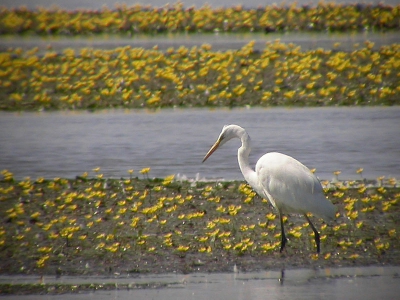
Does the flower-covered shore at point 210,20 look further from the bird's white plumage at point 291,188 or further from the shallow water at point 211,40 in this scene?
the bird's white plumage at point 291,188

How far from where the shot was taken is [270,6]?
23422mm

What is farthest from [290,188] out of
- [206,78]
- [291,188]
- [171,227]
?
[206,78]

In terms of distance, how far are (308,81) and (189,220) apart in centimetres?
753

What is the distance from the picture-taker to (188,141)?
12344 millimetres

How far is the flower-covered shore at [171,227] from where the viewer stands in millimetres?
7270

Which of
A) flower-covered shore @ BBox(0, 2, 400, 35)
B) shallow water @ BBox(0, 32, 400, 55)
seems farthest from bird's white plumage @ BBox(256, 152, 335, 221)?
flower-covered shore @ BBox(0, 2, 400, 35)

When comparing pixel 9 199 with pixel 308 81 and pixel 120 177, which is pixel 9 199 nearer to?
pixel 120 177

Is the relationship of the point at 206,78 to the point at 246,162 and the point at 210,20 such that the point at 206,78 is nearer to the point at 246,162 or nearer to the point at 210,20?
the point at 210,20

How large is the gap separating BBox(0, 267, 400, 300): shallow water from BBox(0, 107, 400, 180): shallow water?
3034 mm

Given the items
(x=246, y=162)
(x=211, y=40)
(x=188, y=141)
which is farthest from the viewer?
(x=211, y=40)

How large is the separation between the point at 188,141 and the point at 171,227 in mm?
4267

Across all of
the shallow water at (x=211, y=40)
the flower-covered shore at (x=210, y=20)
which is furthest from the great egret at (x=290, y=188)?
the flower-covered shore at (x=210, y=20)

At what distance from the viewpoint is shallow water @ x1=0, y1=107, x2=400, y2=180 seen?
10547 millimetres

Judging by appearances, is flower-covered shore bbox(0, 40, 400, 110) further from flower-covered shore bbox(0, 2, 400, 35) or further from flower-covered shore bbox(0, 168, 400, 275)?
flower-covered shore bbox(0, 168, 400, 275)
